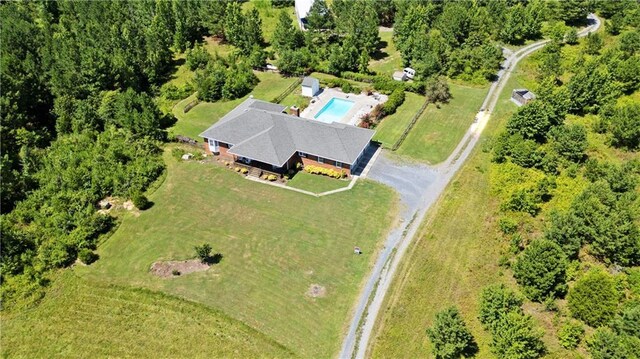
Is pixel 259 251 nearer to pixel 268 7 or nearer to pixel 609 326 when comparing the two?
pixel 609 326

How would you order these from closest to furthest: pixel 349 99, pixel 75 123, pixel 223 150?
1. pixel 223 150
2. pixel 75 123
3. pixel 349 99

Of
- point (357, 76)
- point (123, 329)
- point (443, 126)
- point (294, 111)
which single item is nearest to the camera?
point (123, 329)

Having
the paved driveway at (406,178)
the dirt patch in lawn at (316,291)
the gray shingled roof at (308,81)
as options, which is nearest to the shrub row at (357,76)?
the gray shingled roof at (308,81)

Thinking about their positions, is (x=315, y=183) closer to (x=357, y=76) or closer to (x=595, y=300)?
(x=357, y=76)

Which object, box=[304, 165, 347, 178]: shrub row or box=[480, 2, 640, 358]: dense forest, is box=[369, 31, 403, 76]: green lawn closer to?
box=[480, 2, 640, 358]: dense forest

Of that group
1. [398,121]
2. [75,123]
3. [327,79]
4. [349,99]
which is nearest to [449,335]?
[398,121]

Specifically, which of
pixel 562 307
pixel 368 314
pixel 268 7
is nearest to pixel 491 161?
pixel 562 307

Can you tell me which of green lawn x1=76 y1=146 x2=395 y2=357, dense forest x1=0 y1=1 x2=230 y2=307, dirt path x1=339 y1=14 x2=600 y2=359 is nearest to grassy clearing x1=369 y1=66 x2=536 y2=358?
dirt path x1=339 y1=14 x2=600 y2=359
